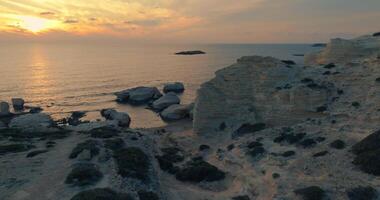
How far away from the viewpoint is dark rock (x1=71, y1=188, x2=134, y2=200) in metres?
27.4

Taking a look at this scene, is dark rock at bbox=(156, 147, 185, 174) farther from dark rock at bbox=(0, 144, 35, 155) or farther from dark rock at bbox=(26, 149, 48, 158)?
dark rock at bbox=(0, 144, 35, 155)

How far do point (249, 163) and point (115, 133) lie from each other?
19.7 m

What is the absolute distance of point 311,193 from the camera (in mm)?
30406

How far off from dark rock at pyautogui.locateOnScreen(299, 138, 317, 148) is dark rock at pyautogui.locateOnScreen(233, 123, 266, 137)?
11155mm

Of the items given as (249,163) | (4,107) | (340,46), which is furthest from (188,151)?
(4,107)

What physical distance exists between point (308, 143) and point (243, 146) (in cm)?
844

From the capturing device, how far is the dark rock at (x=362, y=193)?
2902cm

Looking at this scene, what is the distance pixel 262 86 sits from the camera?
190 ft

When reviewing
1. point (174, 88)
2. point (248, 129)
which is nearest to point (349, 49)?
point (248, 129)

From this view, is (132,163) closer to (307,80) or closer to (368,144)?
(368,144)

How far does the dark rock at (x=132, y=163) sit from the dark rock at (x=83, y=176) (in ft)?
6.93

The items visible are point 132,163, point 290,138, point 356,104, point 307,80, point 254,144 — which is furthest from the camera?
point 307,80

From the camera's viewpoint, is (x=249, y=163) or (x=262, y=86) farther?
(x=262, y=86)

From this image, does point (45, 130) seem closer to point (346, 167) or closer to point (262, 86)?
point (262, 86)
